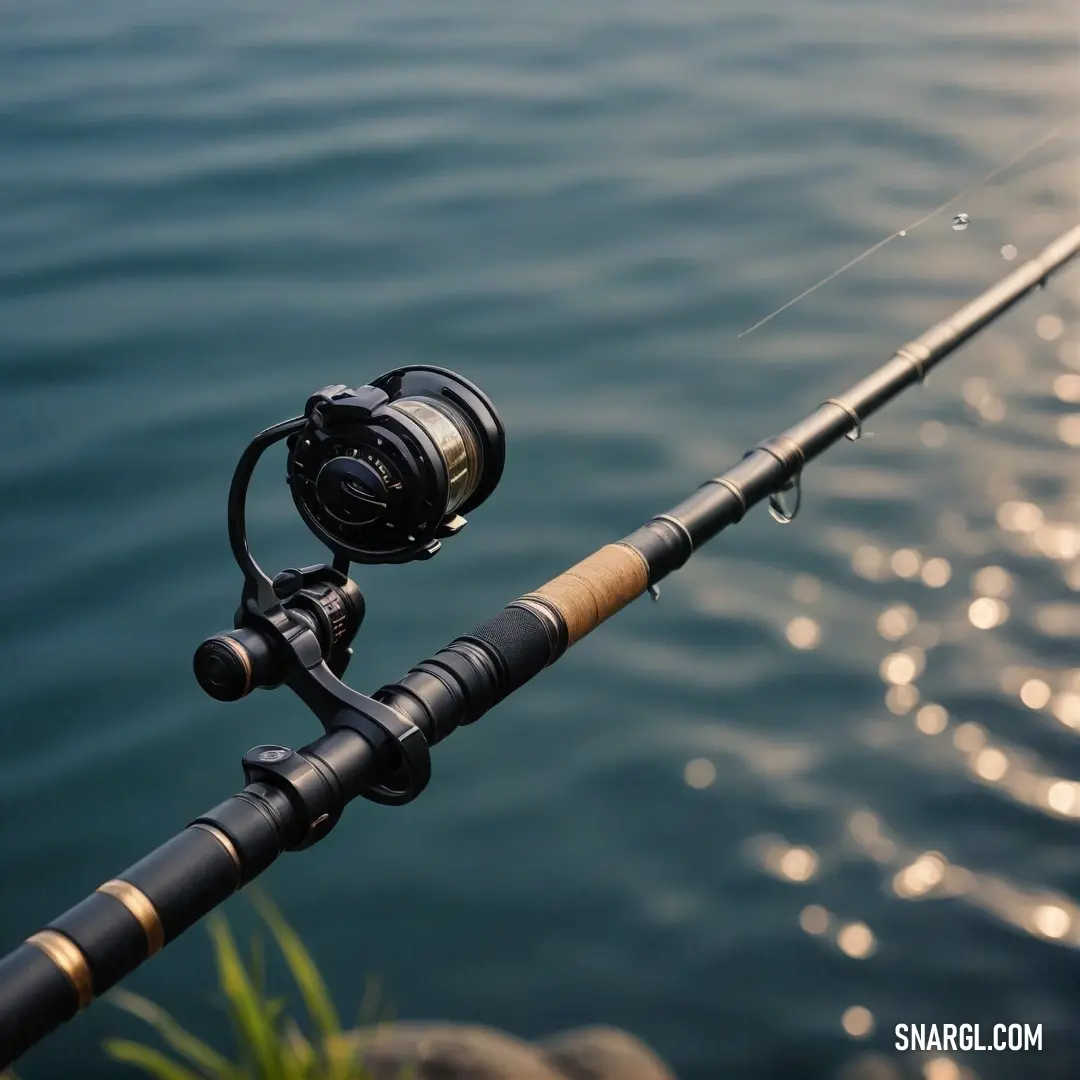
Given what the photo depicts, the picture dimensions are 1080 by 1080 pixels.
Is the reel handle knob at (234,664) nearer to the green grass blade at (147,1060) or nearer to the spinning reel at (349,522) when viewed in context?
the spinning reel at (349,522)

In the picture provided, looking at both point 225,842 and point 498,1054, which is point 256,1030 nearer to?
point 498,1054

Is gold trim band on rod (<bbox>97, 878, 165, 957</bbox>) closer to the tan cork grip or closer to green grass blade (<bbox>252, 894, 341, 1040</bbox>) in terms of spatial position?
the tan cork grip

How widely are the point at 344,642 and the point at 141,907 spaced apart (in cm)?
57

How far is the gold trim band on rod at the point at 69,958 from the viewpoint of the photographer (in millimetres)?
1755

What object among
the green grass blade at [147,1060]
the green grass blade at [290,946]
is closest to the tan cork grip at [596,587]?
the green grass blade at [147,1060]

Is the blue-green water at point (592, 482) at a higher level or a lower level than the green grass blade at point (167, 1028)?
higher

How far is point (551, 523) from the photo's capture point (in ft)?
18.0

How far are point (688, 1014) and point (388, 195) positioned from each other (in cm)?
369

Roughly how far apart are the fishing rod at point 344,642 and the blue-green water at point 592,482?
208 cm

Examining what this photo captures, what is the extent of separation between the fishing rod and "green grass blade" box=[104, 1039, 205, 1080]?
5.46 ft

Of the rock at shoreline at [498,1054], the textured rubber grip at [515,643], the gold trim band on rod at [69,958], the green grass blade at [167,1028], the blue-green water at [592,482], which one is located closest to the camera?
the gold trim band on rod at [69,958]

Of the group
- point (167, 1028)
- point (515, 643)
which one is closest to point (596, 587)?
point (515, 643)

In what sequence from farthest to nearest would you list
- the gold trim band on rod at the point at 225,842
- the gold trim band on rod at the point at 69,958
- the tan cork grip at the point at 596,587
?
the tan cork grip at the point at 596,587 → the gold trim band on rod at the point at 225,842 → the gold trim band on rod at the point at 69,958

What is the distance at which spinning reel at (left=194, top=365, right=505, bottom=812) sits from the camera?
217cm
